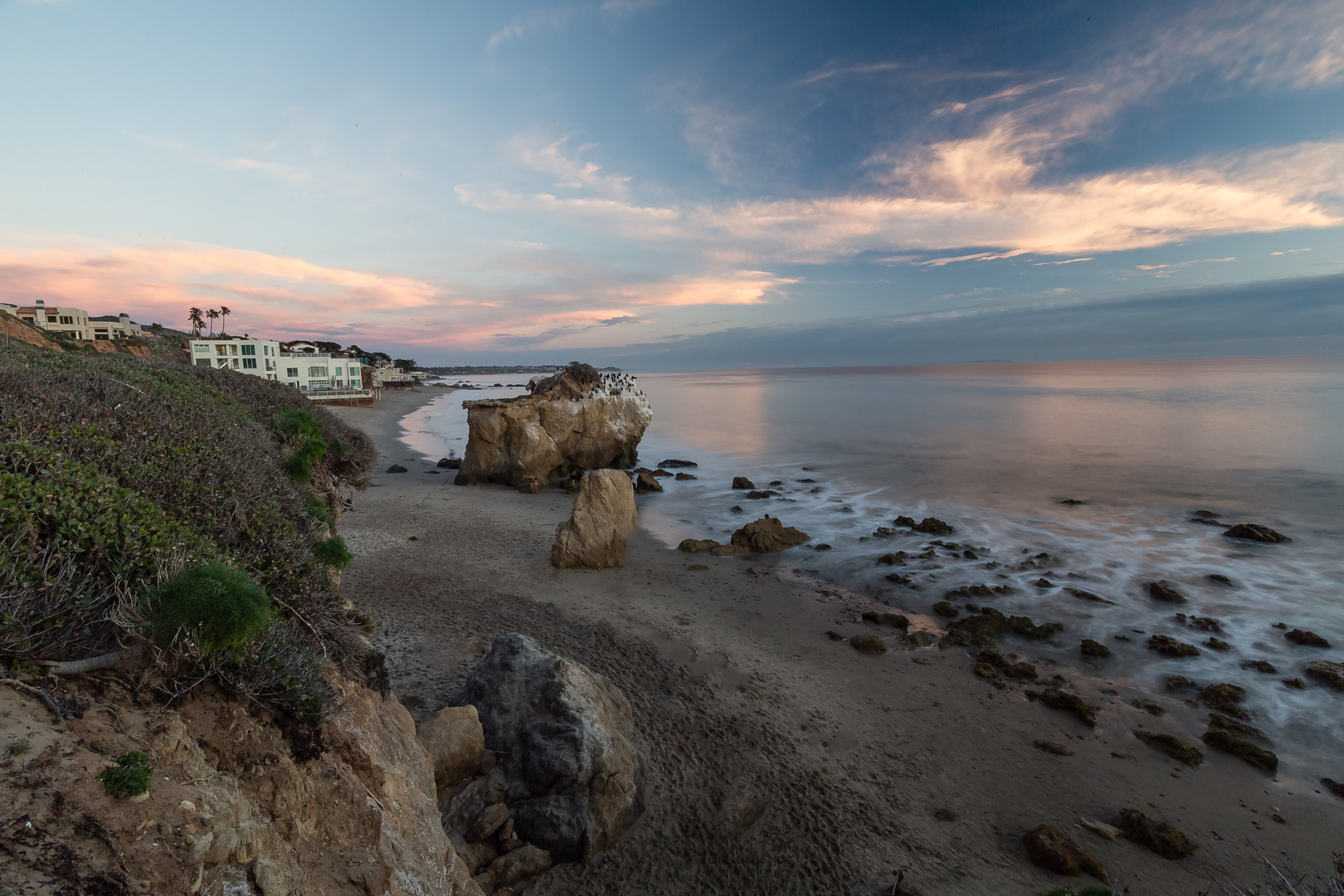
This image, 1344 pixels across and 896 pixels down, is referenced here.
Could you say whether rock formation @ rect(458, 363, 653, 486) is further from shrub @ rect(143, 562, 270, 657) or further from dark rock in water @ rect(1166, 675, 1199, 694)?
shrub @ rect(143, 562, 270, 657)

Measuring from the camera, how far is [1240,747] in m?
8.49

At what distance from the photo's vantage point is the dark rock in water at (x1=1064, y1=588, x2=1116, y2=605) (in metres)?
14.0

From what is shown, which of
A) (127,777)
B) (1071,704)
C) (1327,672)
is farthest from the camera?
(1327,672)

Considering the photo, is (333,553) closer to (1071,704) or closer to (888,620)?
(888,620)

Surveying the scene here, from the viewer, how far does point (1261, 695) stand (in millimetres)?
10148

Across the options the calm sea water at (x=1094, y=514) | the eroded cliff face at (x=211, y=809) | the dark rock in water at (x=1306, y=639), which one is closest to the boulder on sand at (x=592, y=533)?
the calm sea water at (x=1094, y=514)

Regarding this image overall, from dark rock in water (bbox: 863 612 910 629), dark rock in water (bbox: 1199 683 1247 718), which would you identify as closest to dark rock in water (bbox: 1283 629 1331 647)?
dark rock in water (bbox: 1199 683 1247 718)

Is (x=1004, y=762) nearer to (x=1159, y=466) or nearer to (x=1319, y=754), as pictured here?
(x=1319, y=754)

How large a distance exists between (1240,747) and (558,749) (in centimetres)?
1005

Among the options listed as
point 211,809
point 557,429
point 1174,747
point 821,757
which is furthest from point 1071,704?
point 557,429

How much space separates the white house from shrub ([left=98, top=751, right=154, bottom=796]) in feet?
207

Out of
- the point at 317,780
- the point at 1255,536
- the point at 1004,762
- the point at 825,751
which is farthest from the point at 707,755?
the point at 1255,536

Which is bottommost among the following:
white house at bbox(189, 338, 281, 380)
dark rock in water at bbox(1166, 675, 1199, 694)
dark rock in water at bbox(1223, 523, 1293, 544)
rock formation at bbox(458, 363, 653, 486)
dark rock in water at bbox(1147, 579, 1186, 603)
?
dark rock in water at bbox(1166, 675, 1199, 694)

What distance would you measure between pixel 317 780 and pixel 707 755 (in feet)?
16.5
